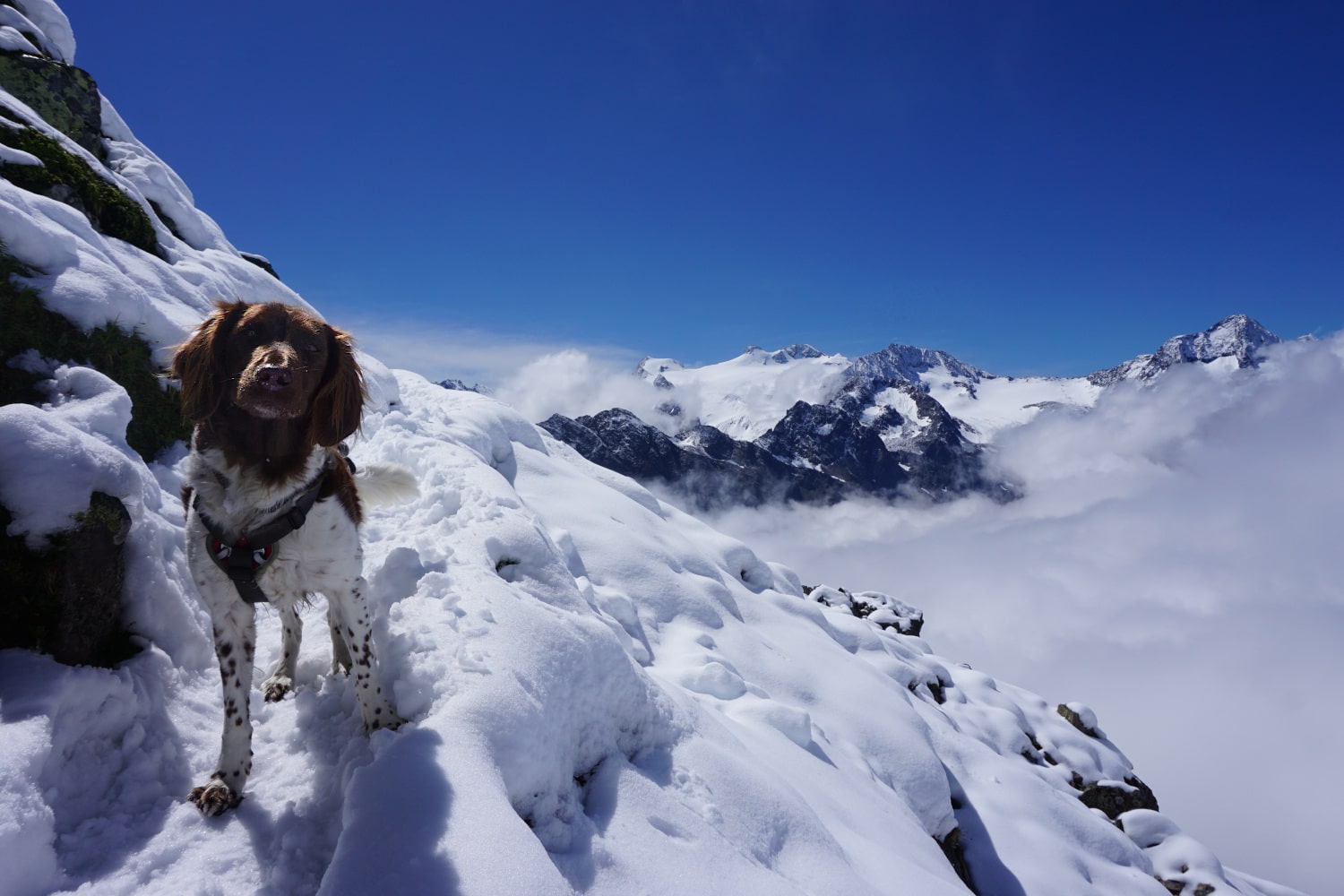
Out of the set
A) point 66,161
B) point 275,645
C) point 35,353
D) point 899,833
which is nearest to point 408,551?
point 275,645

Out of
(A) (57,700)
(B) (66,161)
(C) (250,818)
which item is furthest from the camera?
(B) (66,161)

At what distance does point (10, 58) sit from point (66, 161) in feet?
25.2

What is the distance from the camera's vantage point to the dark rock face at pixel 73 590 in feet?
12.4

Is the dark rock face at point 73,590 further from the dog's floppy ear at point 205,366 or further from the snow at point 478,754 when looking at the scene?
the dog's floppy ear at point 205,366

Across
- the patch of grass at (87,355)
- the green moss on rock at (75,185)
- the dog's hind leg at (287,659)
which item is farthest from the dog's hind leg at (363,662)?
the green moss on rock at (75,185)

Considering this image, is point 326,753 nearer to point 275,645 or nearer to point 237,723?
point 237,723

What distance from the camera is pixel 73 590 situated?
3.98 m

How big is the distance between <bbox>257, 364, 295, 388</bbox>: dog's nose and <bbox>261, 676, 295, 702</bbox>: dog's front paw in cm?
283

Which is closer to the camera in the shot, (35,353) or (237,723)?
(237,723)

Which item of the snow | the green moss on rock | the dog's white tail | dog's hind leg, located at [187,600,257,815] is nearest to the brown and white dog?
dog's hind leg, located at [187,600,257,815]

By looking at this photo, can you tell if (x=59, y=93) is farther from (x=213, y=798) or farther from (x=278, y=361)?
(x=213, y=798)

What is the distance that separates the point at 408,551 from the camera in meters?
6.54

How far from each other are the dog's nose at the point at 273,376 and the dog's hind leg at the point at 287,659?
2292 mm

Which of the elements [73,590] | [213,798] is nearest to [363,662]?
[213,798]
